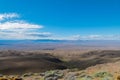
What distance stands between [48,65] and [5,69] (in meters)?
24.6

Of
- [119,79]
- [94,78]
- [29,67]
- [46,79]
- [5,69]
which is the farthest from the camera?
[29,67]

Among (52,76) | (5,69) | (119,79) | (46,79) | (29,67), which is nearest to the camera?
(119,79)

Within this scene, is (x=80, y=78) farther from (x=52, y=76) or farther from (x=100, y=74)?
(x=52, y=76)

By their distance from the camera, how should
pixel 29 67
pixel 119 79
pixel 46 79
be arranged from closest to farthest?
pixel 119 79, pixel 46 79, pixel 29 67

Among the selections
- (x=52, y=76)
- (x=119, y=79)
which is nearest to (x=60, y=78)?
(x=52, y=76)

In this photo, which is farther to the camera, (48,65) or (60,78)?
(48,65)

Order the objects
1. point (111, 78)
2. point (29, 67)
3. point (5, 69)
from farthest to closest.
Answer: point (29, 67)
point (5, 69)
point (111, 78)

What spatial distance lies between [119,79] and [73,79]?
7048 mm

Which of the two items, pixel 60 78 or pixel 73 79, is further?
pixel 60 78

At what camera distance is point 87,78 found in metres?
25.2

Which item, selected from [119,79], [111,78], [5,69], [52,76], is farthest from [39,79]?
[5,69]

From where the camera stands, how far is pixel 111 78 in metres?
23.2

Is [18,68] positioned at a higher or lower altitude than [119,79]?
lower

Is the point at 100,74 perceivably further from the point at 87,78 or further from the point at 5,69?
the point at 5,69
